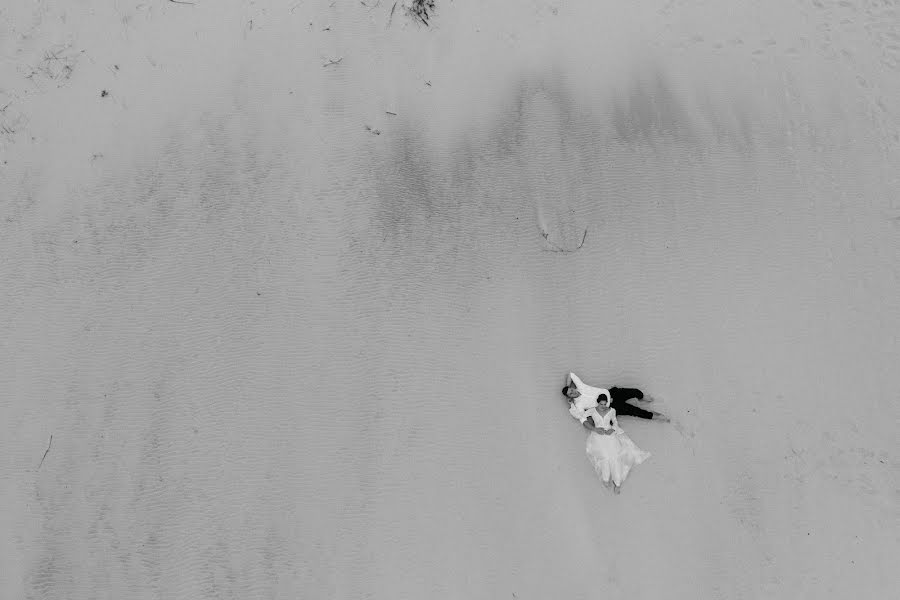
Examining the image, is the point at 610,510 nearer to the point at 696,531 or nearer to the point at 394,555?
the point at 696,531

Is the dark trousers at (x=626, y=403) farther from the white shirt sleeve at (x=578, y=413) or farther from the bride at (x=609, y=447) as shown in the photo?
the white shirt sleeve at (x=578, y=413)

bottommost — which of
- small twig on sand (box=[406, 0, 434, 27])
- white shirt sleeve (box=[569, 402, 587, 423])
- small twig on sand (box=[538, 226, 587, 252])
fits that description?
white shirt sleeve (box=[569, 402, 587, 423])

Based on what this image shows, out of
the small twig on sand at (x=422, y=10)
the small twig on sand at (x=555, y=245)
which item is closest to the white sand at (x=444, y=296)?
the small twig on sand at (x=555, y=245)

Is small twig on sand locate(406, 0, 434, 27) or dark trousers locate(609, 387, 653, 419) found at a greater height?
small twig on sand locate(406, 0, 434, 27)

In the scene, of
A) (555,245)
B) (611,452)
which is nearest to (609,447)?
(611,452)

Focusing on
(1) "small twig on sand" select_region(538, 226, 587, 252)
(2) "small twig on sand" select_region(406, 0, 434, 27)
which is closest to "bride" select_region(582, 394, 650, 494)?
(1) "small twig on sand" select_region(538, 226, 587, 252)

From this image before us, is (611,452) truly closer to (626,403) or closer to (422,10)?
(626,403)

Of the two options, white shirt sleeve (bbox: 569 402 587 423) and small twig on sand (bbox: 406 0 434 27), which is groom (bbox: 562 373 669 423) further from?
small twig on sand (bbox: 406 0 434 27)

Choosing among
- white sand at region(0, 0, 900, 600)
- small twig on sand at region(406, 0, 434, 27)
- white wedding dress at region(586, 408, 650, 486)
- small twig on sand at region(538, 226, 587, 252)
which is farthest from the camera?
small twig on sand at region(406, 0, 434, 27)
